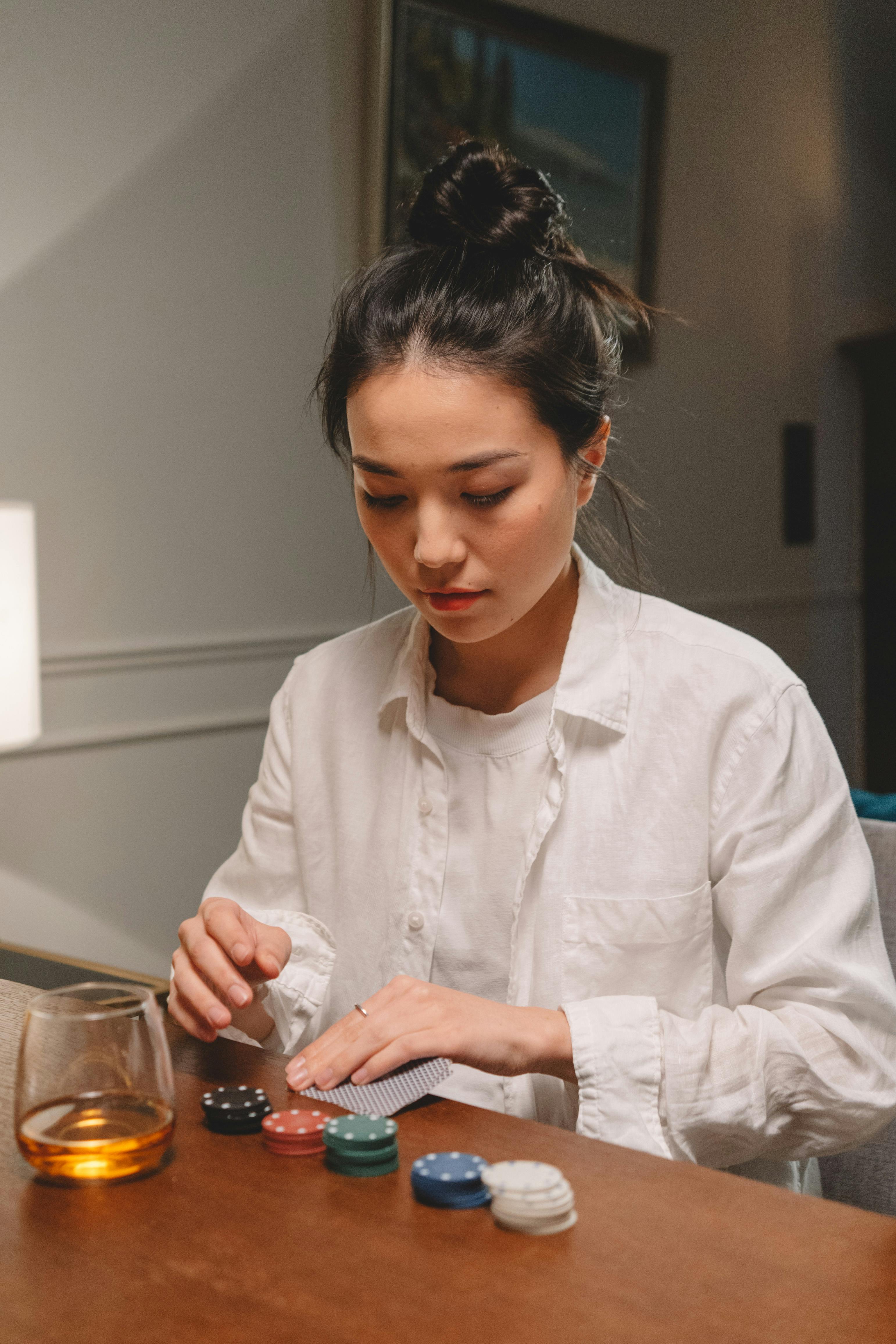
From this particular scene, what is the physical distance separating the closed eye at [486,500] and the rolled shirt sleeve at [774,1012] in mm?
312

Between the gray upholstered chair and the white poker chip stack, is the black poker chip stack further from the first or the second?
the gray upholstered chair

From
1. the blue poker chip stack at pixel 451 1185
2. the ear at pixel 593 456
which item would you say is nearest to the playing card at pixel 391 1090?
the blue poker chip stack at pixel 451 1185

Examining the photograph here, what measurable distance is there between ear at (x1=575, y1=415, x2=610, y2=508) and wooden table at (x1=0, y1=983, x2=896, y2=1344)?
0.66 meters

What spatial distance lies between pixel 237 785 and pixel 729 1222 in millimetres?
2381

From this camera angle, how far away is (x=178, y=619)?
9.20 feet

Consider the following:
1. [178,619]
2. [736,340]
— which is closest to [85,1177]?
[178,619]

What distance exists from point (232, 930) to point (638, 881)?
0.39m

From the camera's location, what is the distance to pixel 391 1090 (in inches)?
33.0

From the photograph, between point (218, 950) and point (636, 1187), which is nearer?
point (636, 1187)

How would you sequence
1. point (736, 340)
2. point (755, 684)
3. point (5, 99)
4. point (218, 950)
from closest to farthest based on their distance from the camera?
point (218, 950), point (755, 684), point (5, 99), point (736, 340)

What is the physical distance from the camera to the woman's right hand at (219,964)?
0.95 metres

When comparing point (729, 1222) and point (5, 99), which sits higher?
point (5, 99)

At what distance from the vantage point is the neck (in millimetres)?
1315

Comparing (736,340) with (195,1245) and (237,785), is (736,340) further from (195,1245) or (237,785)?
(195,1245)
